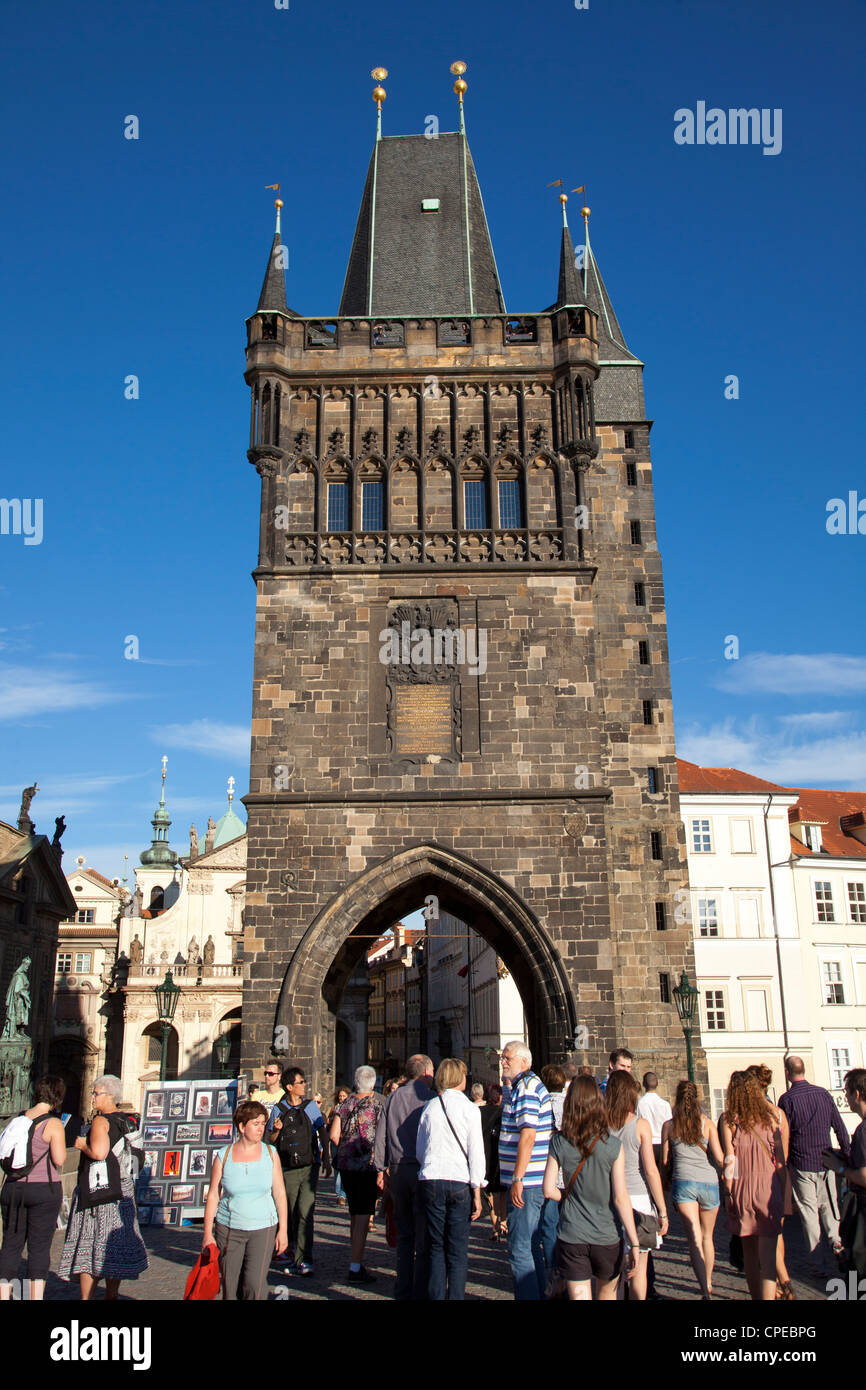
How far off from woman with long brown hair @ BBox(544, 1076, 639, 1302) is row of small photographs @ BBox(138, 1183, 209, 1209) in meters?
7.19

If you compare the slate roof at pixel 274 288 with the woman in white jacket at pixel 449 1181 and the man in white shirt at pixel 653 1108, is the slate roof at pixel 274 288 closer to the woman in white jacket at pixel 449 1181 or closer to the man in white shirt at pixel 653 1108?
the man in white shirt at pixel 653 1108

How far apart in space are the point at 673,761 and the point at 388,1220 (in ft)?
39.8

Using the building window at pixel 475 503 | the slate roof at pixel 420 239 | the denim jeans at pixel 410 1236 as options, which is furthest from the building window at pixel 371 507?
the denim jeans at pixel 410 1236

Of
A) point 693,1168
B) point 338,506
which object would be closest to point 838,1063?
point 338,506

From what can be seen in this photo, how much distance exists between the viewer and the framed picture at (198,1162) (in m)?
12.1

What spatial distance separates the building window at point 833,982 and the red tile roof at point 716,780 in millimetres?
4621

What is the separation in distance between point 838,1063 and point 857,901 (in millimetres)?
4329

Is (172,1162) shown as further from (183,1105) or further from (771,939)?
(771,939)

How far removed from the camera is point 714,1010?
2833cm

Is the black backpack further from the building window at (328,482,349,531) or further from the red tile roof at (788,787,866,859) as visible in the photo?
the red tile roof at (788,787,866,859)

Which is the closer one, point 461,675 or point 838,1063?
point 461,675

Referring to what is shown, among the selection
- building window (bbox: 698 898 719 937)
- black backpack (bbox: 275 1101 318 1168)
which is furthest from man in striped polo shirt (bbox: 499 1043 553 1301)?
building window (bbox: 698 898 719 937)
